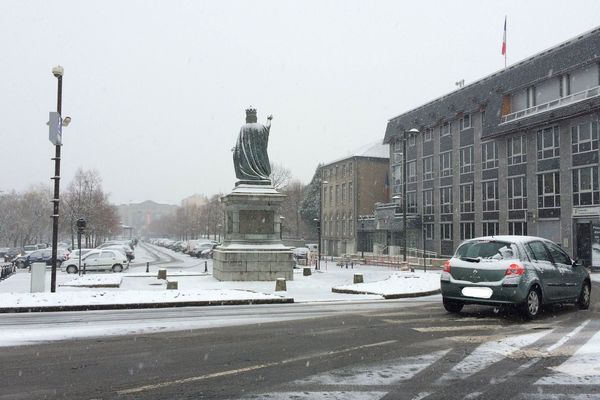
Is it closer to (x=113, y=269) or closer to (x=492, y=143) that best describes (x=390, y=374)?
(x=113, y=269)

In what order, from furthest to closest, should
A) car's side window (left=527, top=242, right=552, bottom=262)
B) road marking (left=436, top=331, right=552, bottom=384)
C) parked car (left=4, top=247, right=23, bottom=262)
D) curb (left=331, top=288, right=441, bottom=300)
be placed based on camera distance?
parked car (left=4, top=247, right=23, bottom=262), curb (left=331, top=288, right=441, bottom=300), car's side window (left=527, top=242, right=552, bottom=262), road marking (left=436, top=331, right=552, bottom=384)

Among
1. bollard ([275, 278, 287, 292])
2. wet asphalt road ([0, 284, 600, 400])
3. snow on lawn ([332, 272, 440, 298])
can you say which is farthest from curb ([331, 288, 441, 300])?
wet asphalt road ([0, 284, 600, 400])

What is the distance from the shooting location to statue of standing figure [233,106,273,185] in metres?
23.2

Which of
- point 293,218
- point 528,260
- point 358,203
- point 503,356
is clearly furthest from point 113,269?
point 293,218

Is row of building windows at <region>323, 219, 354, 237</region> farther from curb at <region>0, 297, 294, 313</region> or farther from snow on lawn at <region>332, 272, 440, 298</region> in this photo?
curb at <region>0, 297, 294, 313</region>

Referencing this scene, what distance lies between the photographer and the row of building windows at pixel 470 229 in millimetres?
39969

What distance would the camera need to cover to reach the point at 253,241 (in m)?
22.1

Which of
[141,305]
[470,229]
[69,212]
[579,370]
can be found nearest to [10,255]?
[69,212]

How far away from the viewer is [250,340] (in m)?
8.45

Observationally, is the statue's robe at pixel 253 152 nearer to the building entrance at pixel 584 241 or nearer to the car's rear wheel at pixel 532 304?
the car's rear wheel at pixel 532 304

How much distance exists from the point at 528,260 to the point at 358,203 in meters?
53.4

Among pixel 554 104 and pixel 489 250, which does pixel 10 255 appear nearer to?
pixel 554 104

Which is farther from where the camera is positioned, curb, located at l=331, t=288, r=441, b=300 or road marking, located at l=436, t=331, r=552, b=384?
curb, located at l=331, t=288, r=441, b=300

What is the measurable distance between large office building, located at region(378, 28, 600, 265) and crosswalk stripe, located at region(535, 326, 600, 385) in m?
21.8
